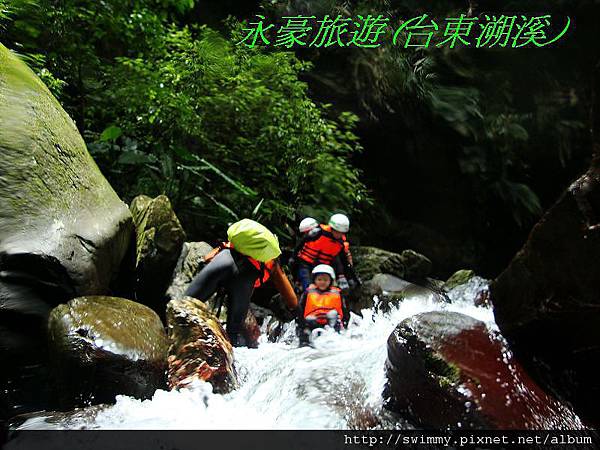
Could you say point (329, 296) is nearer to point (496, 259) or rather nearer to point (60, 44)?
point (60, 44)

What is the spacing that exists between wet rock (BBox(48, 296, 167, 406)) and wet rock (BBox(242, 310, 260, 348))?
2.01 metres

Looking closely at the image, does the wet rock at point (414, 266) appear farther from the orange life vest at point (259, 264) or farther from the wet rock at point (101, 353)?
the wet rock at point (101, 353)

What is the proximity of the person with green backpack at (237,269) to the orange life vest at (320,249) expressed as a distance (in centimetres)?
251

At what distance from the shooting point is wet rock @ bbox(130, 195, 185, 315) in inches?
204

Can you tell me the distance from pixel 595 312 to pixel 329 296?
3357 mm

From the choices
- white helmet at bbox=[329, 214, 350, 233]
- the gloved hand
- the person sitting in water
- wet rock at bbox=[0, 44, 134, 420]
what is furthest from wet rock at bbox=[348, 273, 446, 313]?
wet rock at bbox=[0, 44, 134, 420]

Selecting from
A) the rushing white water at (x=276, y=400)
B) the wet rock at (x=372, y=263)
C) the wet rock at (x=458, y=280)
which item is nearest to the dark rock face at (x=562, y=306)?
the rushing white water at (x=276, y=400)

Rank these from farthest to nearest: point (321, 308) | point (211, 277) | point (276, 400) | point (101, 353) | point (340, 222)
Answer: point (340, 222) → point (321, 308) → point (211, 277) → point (276, 400) → point (101, 353)

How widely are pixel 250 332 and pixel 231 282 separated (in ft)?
3.48

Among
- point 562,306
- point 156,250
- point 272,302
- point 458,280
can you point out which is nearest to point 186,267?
point 156,250

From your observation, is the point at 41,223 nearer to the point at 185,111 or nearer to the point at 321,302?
the point at 321,302

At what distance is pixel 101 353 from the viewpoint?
2.95m

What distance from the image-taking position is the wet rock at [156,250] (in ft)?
17.0

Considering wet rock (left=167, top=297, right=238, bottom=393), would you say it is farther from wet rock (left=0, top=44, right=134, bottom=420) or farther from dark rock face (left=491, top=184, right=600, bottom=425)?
dark rock face (left=491, top=184, right=600, bottom=425)
